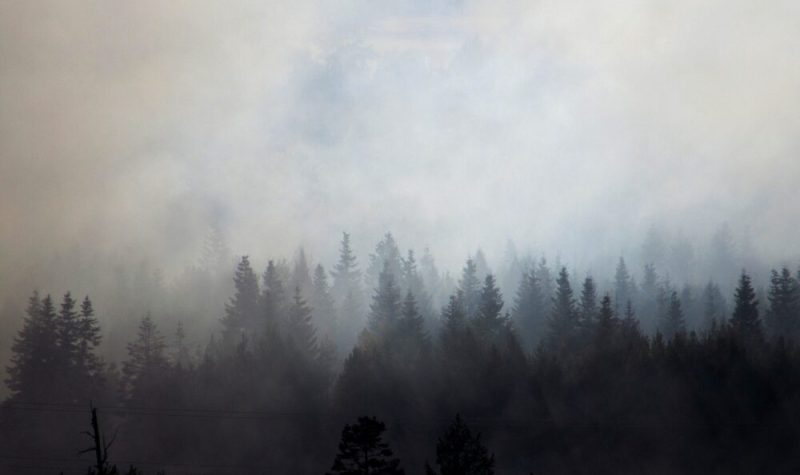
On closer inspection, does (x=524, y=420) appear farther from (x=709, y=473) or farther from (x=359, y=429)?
(x=359, y=429)

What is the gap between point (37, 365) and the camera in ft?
417

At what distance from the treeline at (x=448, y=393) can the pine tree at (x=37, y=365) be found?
20 cm

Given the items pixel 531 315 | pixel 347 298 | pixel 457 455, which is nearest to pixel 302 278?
pixel 347 298

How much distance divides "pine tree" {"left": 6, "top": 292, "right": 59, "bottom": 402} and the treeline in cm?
20

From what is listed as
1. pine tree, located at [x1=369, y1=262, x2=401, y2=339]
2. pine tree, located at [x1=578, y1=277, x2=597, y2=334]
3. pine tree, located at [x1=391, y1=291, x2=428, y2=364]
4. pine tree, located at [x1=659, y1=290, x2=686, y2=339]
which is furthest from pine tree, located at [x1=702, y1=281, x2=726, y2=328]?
pine tree, located at [x1=391, y1=291, x2=428, y2=364]

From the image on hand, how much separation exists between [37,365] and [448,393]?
2197 inches

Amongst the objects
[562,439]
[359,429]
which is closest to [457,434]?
[359,429]

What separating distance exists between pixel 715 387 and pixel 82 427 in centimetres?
7660

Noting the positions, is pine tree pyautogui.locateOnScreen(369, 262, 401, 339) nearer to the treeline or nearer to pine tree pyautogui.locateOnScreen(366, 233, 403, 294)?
the treeline

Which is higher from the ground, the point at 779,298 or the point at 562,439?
the point at 779,298

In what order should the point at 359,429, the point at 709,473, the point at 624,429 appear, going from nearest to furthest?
the point at 359,429
the point at 709,473
the point at 624,429

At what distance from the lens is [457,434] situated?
180 ft

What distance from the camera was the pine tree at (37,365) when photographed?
12519 cm

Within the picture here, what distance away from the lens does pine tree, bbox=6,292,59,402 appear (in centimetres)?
12519
